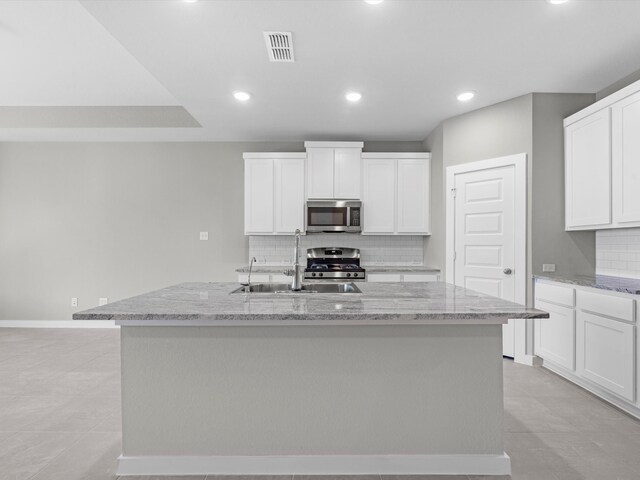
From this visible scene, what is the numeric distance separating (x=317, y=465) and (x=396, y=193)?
3762 mm

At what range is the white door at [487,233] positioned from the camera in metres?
4.11

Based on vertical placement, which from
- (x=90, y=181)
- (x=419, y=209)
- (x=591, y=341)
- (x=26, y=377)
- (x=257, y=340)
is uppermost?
(x=90, y=181)

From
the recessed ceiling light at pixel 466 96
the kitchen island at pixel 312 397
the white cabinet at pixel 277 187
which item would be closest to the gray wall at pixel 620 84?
the recessed ceiling light at pixel 466 96

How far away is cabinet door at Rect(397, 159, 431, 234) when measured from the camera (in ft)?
17.3

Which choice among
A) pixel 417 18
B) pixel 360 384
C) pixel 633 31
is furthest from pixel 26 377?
pixel 633 31

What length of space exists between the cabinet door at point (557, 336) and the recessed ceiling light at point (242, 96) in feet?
11.0

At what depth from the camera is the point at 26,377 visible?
12.0ft

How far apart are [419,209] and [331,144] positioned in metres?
1.40

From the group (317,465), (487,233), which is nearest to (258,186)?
(487,233)

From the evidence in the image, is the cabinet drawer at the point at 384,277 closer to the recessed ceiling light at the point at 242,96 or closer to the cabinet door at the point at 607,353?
the cabinet door at the point at 607,353

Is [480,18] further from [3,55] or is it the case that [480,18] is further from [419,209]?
[3,55]

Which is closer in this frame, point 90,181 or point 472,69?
point 472,69

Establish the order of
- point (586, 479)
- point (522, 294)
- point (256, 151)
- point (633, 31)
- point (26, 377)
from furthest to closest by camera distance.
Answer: point (256, 151) < point (522, 294) < point (26, 377) < point (633, 31) < point (586, 479)

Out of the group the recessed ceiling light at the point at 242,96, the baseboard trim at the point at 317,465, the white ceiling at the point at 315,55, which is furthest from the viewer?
the recessed ceiling light at the point at 242,96
